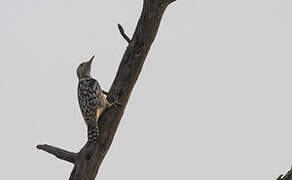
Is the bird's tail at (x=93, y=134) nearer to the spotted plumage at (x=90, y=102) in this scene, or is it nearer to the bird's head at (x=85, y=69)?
the spotted plumage at (x=90, y=102)

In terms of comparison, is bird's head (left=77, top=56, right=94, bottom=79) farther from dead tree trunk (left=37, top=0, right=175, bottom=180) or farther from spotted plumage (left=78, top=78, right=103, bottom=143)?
dead tree trunk (left=37, top=0, right=175, bottom=180)

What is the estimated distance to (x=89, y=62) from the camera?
620 centimetres

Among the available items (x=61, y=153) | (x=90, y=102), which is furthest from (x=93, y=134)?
(x=90, y=102)

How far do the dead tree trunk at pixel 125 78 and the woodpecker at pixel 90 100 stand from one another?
8cm

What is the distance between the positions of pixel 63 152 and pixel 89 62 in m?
1.85

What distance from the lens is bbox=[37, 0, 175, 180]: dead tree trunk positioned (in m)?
4.39

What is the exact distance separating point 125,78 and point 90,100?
42.0 inches

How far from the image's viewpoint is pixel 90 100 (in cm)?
540

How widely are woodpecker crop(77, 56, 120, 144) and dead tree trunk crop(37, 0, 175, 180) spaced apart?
0.26ft

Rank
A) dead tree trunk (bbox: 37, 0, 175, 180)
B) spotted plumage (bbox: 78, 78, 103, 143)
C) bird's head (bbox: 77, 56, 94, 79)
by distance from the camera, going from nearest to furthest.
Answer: dead tree trunk (bbox: 37, 0, 175, 180) → spotted plumage (bbox: 78, 78, 103, 143) → bird's head (bbox: 77, 56, 94, 79)

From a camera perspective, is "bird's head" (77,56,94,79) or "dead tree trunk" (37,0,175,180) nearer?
"dead tree trunk" (37,0,175,180)

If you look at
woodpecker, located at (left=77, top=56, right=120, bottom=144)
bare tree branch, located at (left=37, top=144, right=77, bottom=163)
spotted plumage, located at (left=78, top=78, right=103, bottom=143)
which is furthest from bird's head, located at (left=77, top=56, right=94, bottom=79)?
bare tree branch, located at (left=37, top=144, right=77, bottom=163)

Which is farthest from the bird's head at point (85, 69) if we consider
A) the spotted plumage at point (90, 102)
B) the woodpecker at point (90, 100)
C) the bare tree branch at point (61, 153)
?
the bare tree branch at point (61, 153)

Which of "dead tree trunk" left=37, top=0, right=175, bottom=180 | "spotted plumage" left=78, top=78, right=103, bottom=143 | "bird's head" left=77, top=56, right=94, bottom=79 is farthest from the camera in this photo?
"bird's head" left=77, top=56, right=94, bottom=79
